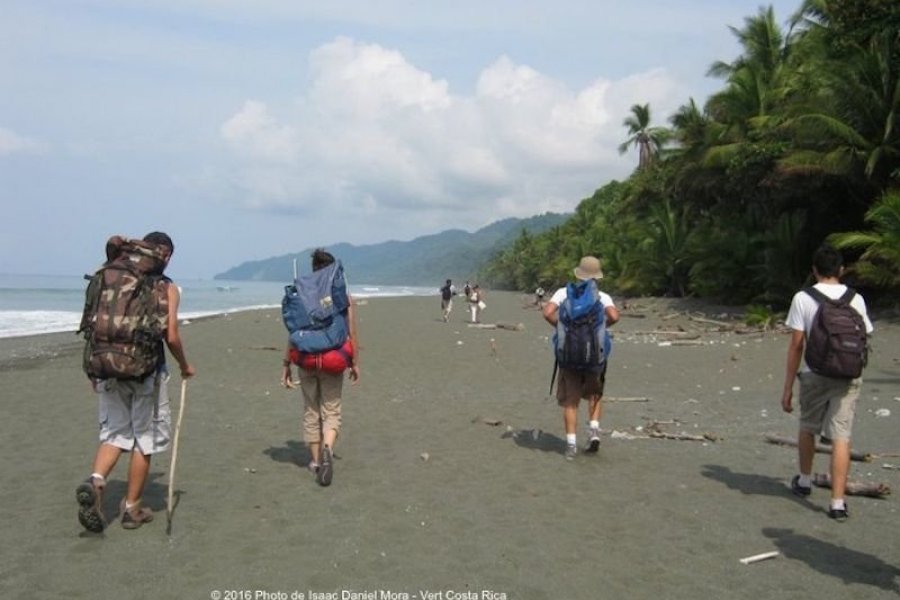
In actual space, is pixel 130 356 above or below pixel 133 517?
above

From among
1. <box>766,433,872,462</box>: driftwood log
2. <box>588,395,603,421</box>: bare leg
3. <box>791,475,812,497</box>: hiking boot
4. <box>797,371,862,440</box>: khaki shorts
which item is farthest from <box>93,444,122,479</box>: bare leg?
<box>766,433,872,462</box>: driftwood log

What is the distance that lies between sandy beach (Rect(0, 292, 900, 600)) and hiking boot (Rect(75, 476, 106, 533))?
0.32 ft

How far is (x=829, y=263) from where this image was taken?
5.05m

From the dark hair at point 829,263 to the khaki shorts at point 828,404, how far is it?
0.74 m

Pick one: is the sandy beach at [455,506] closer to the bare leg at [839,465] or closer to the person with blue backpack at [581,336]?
the bare leg at [839,465]

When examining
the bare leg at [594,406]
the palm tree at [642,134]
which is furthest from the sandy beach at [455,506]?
the palm tree at [642,134]

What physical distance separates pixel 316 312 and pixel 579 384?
257cm

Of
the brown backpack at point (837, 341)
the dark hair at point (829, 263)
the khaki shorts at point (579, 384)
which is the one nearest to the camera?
the brown backpack at point (837, 341)

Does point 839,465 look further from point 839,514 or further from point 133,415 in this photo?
point 133,415

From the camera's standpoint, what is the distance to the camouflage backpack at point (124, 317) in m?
4.33

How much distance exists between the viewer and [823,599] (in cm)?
372

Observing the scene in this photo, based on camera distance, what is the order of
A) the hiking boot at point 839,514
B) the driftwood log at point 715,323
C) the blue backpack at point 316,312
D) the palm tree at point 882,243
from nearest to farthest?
the hiking boot at point 839,514, the blue backpack at point 316,312, the palm tree at point 882,243, the driftwood log at point 715,323

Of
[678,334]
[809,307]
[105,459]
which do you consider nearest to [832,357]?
[809,307]

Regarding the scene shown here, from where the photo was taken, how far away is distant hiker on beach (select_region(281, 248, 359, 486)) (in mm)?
5523
